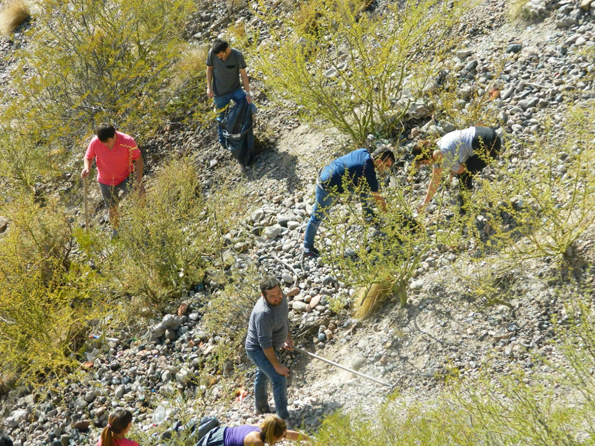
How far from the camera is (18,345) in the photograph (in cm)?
585

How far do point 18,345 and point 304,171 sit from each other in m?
3.34

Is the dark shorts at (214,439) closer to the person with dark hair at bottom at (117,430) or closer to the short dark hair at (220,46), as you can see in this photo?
the person with dark hair at bottom at (117,430)

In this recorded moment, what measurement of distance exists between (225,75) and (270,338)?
149 inches

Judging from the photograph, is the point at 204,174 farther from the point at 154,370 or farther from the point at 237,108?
the point at 154,370

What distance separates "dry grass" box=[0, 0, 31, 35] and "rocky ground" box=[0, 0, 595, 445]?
8.32 metres

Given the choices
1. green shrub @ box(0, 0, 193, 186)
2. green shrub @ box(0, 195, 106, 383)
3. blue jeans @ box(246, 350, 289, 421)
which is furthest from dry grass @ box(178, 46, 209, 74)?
blue jeans @ box(246, 350, 289, 421)

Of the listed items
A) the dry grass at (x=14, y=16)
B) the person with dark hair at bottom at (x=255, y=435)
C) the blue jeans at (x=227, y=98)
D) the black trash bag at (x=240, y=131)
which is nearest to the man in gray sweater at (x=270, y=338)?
the person with dark hair at bottom at (x=255, y=435)

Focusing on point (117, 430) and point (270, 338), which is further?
point (270, 338)

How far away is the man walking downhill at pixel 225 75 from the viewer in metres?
6.93

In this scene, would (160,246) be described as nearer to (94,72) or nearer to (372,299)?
(372,299)

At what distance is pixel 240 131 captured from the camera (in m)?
7.28

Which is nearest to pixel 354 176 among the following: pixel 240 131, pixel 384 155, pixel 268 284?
pixel 384 155

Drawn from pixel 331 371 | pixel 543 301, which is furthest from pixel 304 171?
pixel 543 301

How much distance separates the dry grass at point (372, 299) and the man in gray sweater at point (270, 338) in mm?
743
